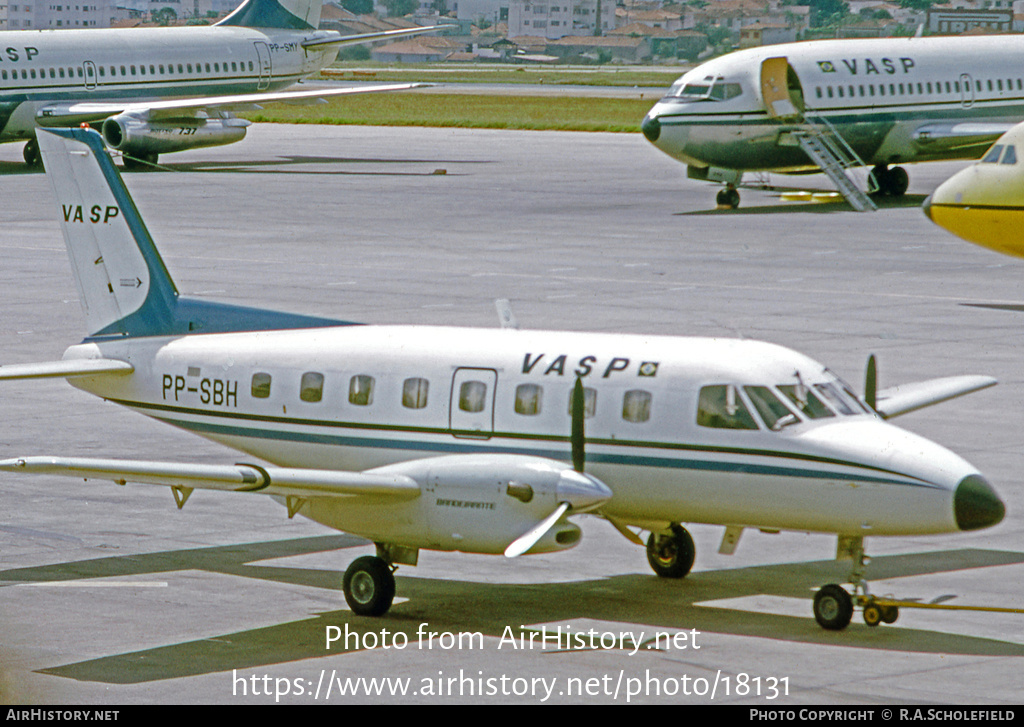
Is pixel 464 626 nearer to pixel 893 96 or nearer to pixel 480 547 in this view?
pixel 480 547

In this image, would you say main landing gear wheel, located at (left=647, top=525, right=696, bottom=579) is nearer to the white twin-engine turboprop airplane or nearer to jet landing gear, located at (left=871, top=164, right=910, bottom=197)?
the white twin-engine turboprop airplane

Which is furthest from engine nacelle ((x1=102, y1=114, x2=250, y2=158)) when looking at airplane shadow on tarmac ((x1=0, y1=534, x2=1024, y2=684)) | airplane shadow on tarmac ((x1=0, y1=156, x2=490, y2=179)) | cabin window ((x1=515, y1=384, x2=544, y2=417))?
cabin window ((x1=515, y1=384, x2=544, y2=417))

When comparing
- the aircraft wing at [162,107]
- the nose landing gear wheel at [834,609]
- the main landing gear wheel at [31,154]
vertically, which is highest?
the nose landing gear wheel at [834,609]

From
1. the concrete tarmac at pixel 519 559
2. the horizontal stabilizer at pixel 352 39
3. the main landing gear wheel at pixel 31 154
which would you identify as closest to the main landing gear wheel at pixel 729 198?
the concrete tarmac at pixel 519 559

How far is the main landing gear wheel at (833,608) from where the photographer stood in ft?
51.4

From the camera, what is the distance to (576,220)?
5600 centimetres

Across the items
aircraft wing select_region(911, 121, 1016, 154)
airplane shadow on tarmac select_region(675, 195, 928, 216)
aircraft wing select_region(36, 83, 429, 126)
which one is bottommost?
airplane shadow on tarmac select_region(675, 195, 928, 216)

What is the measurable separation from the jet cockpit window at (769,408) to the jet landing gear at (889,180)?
46.9m

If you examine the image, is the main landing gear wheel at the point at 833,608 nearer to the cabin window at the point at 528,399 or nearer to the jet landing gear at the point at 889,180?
the cabin window at the point at 528,399

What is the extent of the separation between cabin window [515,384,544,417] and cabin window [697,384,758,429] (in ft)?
5.22

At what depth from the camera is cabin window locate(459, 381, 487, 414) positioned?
17062 mm

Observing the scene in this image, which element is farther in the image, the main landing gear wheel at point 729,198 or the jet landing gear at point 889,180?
the jet landing gear at point 889,180

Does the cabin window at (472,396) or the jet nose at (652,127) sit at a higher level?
the cabin window at (472,396)

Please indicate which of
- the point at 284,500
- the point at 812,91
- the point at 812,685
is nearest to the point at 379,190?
the point at 812,91
